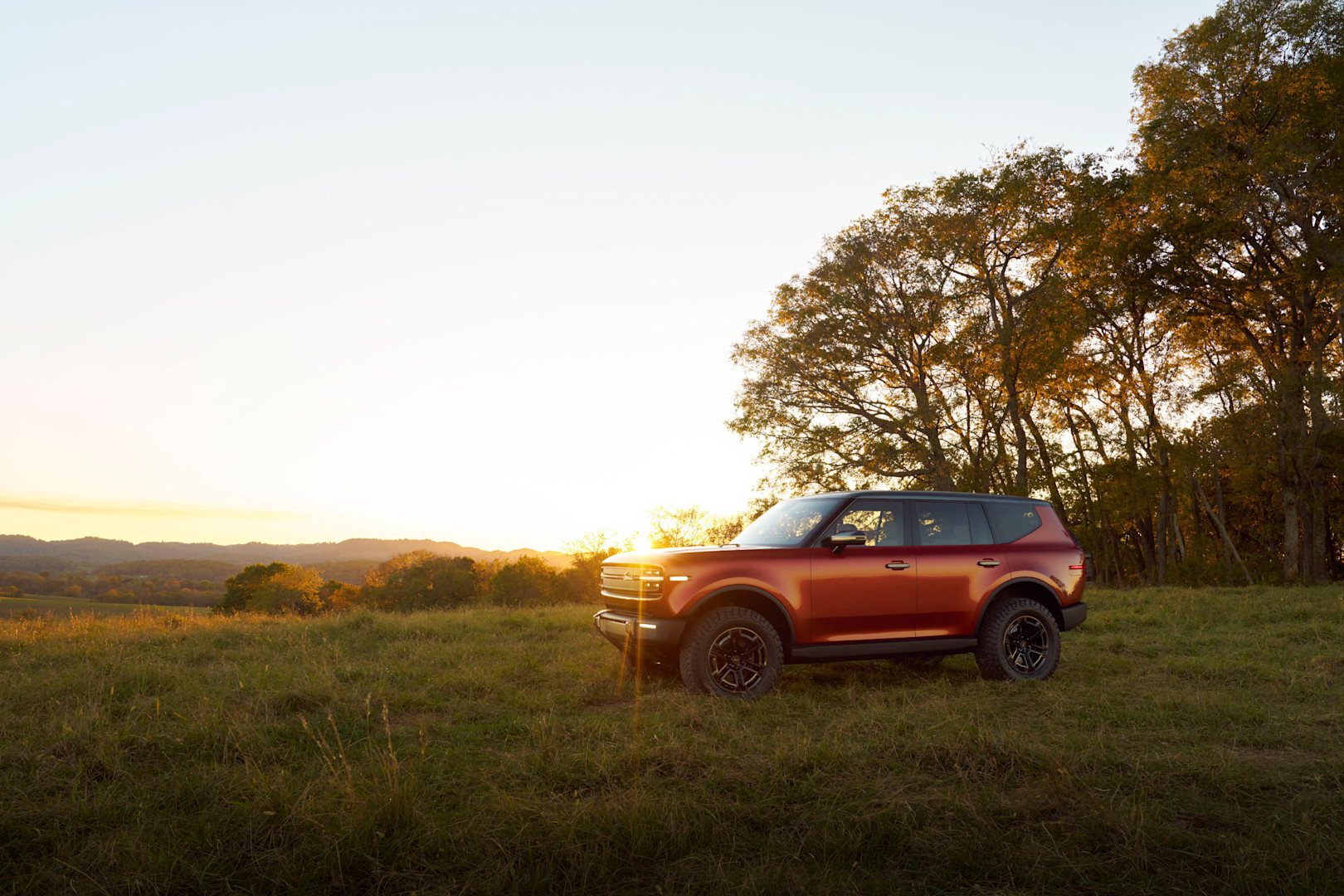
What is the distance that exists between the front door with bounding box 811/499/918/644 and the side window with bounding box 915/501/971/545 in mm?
258

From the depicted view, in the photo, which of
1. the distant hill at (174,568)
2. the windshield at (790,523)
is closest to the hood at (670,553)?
the windshield at (790,523)

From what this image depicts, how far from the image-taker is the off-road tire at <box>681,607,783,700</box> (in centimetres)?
659

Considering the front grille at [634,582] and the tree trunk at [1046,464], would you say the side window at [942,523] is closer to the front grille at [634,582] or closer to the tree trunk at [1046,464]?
the front grille at [634,582]

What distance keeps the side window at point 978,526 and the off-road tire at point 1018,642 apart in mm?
633

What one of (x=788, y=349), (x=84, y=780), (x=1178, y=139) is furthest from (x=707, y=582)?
(x=1178, y=139)

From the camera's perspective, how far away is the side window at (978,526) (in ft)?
25.6

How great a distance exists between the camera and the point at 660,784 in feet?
13.8

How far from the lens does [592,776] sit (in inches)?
169

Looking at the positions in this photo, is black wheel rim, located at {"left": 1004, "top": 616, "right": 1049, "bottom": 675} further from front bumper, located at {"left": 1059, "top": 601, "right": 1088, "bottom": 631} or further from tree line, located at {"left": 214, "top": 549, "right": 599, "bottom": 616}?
tree line, located at {"left": 214, "top": 549, "right": 599, "bottom": 616}

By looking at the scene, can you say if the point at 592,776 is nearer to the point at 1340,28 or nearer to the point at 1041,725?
the point at 1041,725

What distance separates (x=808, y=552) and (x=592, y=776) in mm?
3350

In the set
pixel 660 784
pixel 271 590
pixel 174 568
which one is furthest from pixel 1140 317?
pixel 174 568

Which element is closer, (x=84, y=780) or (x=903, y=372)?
(x=84, y=780)

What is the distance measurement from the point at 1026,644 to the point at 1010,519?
124 centimetres
